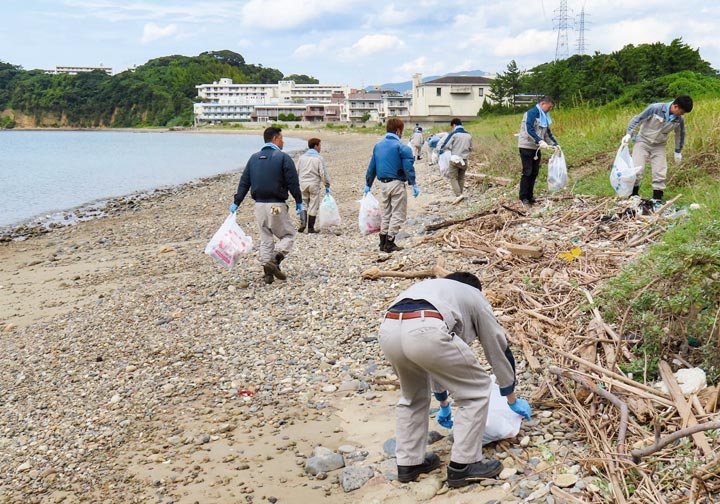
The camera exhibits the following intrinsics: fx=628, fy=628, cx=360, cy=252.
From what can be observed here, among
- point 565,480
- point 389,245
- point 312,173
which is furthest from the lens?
point 312,173

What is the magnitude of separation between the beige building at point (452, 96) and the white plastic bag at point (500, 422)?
231 ft

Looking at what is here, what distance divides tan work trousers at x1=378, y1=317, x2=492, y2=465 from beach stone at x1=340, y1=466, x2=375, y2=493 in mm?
343

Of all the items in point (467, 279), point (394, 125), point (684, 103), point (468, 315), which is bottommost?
point (468, 315)

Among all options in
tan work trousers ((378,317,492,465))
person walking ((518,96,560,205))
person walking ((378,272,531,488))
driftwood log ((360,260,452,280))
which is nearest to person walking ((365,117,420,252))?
driftwood log ((360,260,452,280))

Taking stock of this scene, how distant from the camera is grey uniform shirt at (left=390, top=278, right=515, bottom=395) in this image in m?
3.53

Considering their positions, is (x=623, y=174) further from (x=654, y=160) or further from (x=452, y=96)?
(x=452, y=96)

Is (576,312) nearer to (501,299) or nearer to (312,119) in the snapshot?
(501,299)

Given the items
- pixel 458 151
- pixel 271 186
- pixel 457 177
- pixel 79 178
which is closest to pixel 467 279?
pixel 271 186

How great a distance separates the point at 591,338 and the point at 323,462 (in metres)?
2.30

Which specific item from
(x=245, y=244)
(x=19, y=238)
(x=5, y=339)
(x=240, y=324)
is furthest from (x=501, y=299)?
(x=19, y=238)

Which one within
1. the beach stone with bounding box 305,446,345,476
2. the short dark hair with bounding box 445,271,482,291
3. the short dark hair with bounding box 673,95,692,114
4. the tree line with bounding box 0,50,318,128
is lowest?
the beach stone with bounding box 305,446,345,476

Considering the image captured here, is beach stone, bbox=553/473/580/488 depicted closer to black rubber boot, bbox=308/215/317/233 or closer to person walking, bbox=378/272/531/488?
person walking, bbox=378/272/531/488

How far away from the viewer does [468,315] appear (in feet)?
12.0

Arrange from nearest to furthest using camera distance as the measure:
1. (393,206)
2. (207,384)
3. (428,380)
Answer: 1. (428,380)
2. (207,384)
3. (393,206)
